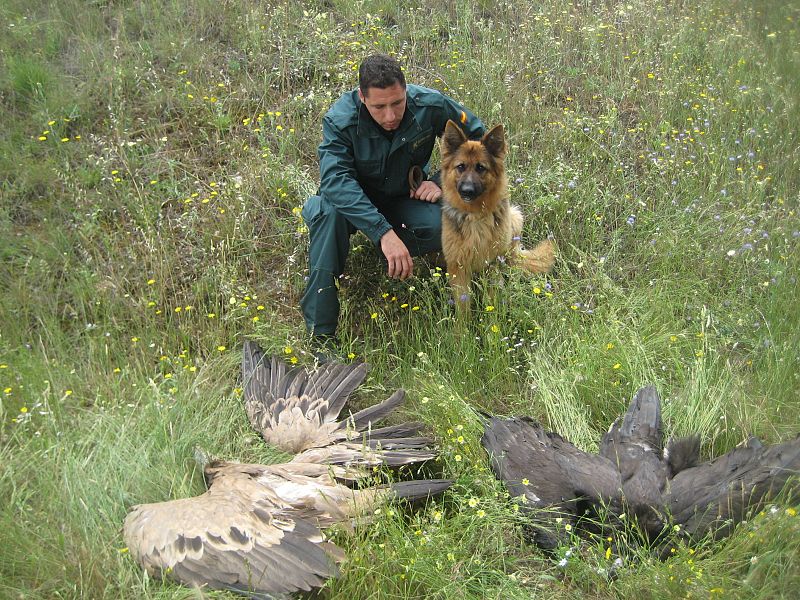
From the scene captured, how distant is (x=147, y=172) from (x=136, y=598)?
13.2 feet

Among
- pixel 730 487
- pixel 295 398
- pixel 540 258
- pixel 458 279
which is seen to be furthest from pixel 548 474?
pixel 540 258

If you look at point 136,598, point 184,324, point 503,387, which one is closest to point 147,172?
point 184,324

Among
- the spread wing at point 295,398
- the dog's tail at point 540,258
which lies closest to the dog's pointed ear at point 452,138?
the dog's tail at point 540,258

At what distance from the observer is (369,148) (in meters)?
4.89

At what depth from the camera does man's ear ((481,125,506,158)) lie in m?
4.62

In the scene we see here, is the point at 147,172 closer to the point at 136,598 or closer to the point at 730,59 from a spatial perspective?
the point at 136,598

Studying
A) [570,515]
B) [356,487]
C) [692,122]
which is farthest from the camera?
[692,122]

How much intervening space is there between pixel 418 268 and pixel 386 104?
127 centimetres

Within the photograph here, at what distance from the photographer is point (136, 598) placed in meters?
2.94

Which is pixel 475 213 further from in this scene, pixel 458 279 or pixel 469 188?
pixel 458 279

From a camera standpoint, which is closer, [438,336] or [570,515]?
[570,515]

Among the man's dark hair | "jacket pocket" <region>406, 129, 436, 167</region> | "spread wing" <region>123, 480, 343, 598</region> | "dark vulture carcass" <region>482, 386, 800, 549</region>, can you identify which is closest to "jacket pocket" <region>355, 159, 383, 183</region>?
"jacket pocket" <region>406, 129, 436, 167</region>

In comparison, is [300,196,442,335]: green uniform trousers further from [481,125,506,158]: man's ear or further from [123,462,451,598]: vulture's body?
[123,462,451,598]: vulture's body

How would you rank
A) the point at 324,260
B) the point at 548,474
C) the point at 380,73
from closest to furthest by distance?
the point at 548,474 < the point at 380,73 < the point at 324,260
